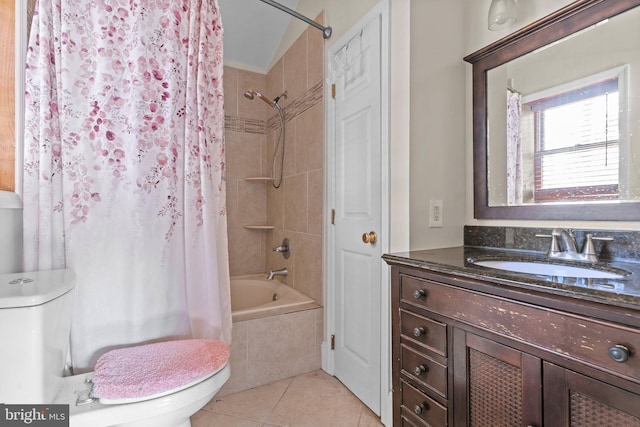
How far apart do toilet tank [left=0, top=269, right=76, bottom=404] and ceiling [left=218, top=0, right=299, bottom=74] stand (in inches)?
93.6

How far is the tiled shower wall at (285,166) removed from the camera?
2.15 metres

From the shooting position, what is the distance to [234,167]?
2885 millimetres

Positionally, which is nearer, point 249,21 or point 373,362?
point 373,362

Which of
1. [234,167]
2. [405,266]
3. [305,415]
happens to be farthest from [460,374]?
[234,167]

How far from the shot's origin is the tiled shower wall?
2152 millimetres

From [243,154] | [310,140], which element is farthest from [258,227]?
[310,140]

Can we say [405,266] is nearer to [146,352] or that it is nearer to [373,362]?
[373,362]

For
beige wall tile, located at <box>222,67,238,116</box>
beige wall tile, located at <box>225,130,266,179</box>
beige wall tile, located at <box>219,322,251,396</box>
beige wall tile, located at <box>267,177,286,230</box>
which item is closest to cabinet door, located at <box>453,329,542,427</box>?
beige wall tile, located at <box>219,322,251,396</box>

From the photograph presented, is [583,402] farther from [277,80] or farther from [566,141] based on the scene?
[277,80]

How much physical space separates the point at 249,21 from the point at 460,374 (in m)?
2.84

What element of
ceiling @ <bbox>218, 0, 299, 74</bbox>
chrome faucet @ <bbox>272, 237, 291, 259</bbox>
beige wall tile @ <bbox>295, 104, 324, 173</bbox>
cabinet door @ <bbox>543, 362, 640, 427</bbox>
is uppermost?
ceiling @ <bbox>218, 0, 299, 74</bbox>

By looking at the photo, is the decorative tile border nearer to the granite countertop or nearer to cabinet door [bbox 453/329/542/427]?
the granite countertop

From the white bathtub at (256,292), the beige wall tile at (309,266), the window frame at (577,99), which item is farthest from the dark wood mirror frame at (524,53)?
the white bathtub at (256,292)

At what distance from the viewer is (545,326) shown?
→ 72 cm
